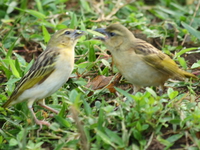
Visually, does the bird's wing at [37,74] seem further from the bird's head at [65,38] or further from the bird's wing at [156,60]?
the bird's wing at [156,60]

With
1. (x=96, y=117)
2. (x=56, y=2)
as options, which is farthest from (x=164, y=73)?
(x=56, y=2)

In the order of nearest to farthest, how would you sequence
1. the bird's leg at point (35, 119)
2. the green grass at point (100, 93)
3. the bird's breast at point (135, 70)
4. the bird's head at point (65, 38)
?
the green grass at point (100, 93) → the bird's leg at point (35, 119) → the bird's breast at point (135, 70) → the bird's head at point (65, 38)

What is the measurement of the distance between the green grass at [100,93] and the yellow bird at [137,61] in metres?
0.24

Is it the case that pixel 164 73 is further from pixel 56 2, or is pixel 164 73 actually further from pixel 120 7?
pixel 56 2

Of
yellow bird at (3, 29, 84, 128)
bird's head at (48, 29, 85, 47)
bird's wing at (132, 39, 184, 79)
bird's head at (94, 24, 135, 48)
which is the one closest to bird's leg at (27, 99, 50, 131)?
yellow bird at (3, 29, 84, 128)

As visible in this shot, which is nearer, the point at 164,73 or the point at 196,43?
the point at 164,73

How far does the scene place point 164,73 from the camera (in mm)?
5910

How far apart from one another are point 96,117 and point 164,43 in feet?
9.02

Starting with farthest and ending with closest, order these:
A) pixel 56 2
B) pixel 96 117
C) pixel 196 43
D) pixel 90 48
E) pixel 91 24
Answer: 1. pixel 56 2
2. pixel 91 24
3. pixel 196 43
4. pixel 90 48
5. pixel 96 117

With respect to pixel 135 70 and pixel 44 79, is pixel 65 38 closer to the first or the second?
pixel 44 79

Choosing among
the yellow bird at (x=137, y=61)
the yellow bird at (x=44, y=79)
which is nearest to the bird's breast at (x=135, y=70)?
the yellow bird at (x=137, y=61)

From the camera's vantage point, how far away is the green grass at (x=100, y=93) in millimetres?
4969

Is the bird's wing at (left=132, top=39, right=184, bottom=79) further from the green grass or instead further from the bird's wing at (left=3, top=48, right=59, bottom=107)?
the bird's wing at (left=3, top=48, right=59, bottom=107)

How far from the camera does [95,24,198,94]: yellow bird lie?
568 centimetres
